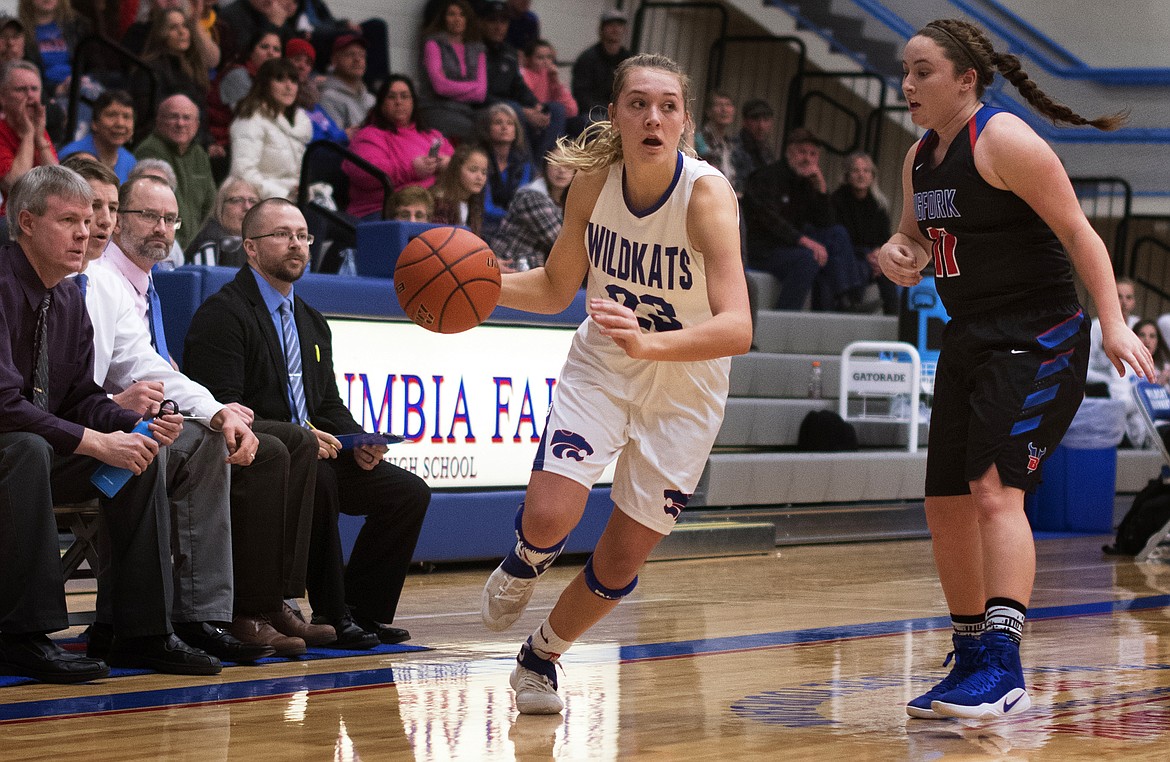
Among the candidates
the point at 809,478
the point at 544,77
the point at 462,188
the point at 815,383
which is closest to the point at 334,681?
the point at 462,188

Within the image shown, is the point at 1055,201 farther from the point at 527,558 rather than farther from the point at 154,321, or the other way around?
the point at 154,321

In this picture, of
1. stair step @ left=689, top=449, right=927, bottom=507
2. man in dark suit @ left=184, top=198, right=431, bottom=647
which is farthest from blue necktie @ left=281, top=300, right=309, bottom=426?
stair step @ left=689, top=449, right=927, bottom=507

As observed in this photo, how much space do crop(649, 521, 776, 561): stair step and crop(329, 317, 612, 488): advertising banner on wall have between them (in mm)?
937

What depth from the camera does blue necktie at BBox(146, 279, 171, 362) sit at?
4910mm

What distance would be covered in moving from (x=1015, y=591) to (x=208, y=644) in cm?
228

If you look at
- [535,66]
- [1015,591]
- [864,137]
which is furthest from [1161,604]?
[864,137]

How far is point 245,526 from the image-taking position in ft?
15.1

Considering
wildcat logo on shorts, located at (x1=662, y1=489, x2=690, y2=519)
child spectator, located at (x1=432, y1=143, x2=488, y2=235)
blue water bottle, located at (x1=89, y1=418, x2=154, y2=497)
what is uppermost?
child spectator, located at (x1=432, y1=143, x2=488, y2=235)

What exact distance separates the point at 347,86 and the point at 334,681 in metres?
6.37

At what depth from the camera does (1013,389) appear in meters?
3.70

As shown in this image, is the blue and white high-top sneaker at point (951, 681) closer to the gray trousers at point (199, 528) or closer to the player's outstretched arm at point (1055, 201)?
the player's outstretched arm at point (1055, 201)

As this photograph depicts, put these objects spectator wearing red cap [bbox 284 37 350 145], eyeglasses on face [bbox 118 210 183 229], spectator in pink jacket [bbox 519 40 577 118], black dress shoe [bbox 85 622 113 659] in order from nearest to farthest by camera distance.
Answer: black dress shoe [bbox 85 622 113 659] → eyeglasses on face [bbox 118 210 183 229] → spectator wearing red cap [bbox 284 37 350 145] → spectator in pink jacket [bbox 519 40 577 118]

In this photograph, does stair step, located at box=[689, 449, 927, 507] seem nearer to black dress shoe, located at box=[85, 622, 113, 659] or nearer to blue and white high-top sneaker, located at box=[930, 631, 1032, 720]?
black dress shoe, located at box=[85, 622, 113, 659]

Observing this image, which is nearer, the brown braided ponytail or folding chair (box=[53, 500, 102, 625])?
the brown braided ponytail
